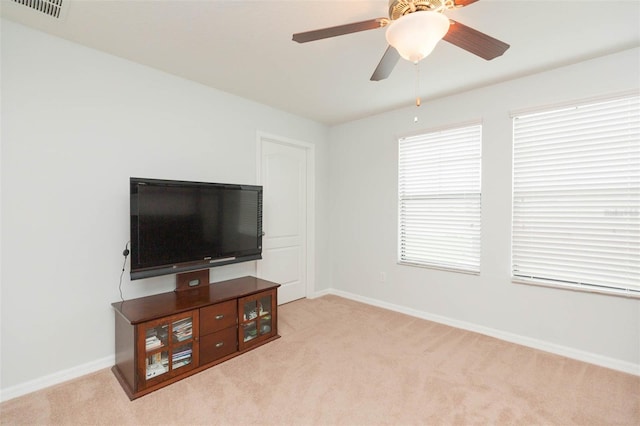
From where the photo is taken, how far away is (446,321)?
10.7 ft

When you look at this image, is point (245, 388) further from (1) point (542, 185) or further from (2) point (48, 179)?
(1) point (542, 185)

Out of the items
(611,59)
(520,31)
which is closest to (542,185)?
(611,59)

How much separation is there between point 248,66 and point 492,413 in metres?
3.09

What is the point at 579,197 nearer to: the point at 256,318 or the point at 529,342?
the point at 529,342

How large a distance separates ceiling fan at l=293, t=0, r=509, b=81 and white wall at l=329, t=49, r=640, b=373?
1462 mm

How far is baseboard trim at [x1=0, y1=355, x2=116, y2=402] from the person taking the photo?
1953 millimetres

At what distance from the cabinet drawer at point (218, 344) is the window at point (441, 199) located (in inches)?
84.2

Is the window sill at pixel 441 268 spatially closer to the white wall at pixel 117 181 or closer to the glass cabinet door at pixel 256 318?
the white wall at pixel 117 181

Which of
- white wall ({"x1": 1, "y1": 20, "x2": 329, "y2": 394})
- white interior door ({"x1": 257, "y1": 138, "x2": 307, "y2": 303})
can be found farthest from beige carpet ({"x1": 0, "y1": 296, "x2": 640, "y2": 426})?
white interior door ({"x1": 257, "y1": 138, "x2": 307, "y2": 303})

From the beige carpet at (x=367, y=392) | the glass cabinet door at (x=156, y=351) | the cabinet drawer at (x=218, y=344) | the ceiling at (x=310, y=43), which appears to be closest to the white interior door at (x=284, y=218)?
the ceiling at (x=310, y=43)

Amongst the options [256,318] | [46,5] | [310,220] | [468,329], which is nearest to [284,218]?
[310,220]

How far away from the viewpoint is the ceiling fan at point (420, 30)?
49.4 inches

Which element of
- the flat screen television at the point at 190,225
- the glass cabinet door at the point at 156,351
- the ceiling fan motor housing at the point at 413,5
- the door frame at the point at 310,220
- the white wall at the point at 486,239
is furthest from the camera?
the door frame at the point at 310,220

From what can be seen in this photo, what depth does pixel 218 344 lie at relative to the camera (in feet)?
7.97
